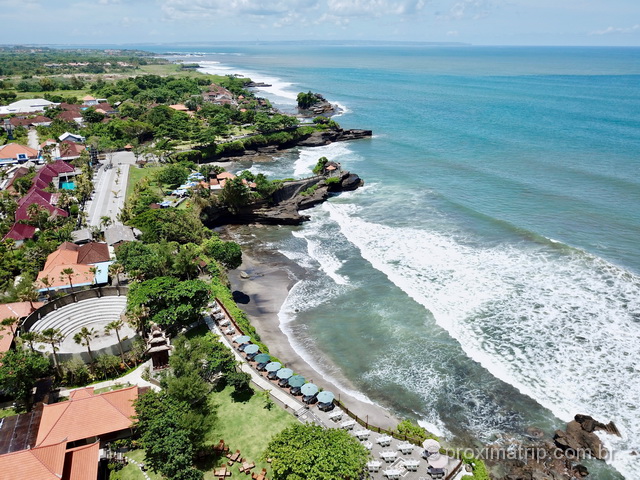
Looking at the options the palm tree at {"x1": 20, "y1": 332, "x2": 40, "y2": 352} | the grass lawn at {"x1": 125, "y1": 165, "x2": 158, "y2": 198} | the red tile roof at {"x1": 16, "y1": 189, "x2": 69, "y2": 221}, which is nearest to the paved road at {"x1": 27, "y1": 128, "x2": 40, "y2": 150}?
the grass lawn at {"x1": 125, "y1": 165, "x2": 158, "y2": 198}

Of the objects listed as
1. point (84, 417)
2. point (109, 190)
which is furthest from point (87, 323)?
point (109, 190)

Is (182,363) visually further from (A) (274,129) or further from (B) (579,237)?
(A) (274,129)

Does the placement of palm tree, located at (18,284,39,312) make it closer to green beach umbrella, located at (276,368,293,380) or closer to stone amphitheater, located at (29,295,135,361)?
stone amphitheater, located at (29,295,135,361)

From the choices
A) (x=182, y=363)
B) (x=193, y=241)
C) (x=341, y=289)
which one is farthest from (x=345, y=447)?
(x=193, y=241)

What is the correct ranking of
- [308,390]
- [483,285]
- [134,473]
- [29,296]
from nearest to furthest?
[134,473] < [308,390] < [29,296] < [483,285]

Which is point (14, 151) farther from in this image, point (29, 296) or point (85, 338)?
→ point (85, 338)
